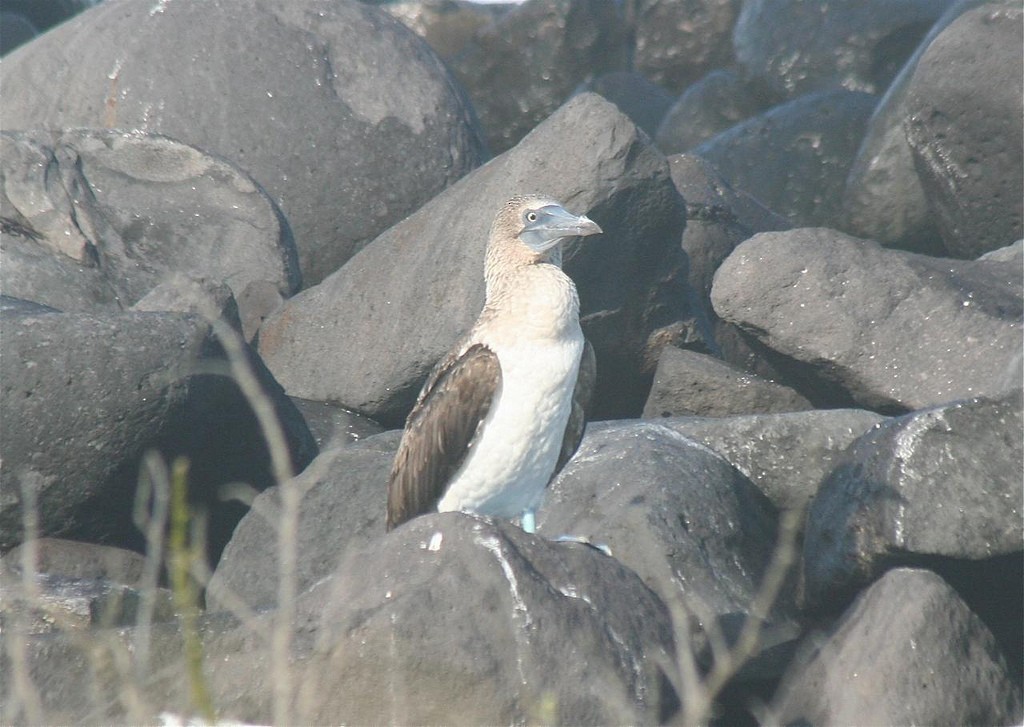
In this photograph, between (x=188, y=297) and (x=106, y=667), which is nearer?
(x=106, y=667)

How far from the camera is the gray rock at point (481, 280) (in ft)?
29.6

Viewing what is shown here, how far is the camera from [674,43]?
20.2 metres

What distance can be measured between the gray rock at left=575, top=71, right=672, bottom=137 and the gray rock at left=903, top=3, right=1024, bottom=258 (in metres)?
6.91

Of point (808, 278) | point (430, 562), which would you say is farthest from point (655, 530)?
point (808, 278)

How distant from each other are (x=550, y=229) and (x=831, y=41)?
10365 mm

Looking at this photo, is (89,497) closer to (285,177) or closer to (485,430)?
(485,430)

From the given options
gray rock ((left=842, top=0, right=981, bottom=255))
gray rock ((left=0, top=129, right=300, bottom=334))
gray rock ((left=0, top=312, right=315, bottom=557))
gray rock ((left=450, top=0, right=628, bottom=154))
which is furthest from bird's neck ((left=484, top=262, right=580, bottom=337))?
gray rock ((left=450, top=0, right=628, bottom=154))

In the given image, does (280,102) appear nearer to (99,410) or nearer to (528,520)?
(99,410)

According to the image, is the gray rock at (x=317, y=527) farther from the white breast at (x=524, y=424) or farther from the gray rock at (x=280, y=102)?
the gray rock at (x=280, y=102)

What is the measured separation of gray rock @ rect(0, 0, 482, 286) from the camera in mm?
11312

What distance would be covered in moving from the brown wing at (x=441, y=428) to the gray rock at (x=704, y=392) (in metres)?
2.74

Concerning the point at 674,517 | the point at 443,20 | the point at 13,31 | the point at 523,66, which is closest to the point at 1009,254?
the point at 674,517

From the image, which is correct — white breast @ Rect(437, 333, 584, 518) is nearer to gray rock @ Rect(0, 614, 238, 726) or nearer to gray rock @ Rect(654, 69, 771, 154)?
gray rock @ Rect(0, 614, 238, 726)

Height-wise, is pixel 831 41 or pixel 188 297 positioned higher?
pixel 188 297
